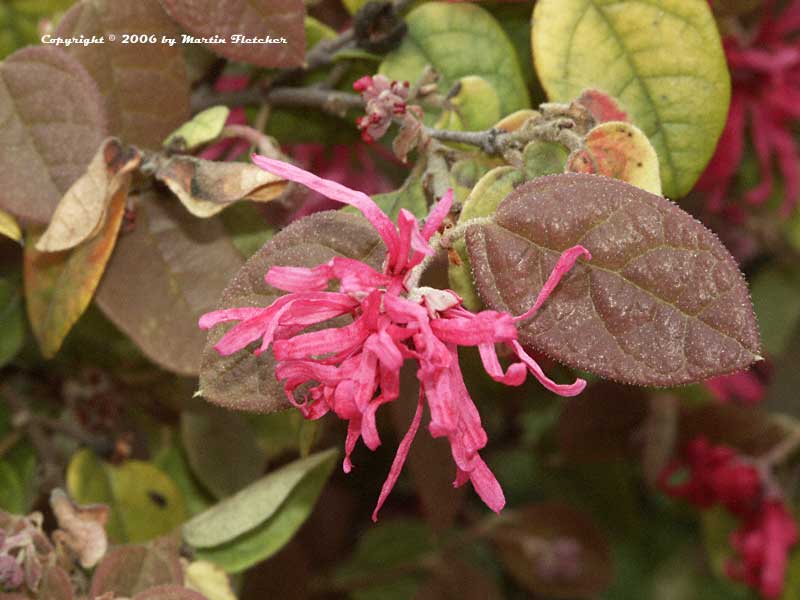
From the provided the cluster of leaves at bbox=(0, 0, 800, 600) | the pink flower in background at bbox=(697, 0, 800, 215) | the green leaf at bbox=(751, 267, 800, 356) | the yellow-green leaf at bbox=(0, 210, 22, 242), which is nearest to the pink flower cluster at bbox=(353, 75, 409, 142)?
the cluster of leaves at bbox=(0, 0, 800, 600)

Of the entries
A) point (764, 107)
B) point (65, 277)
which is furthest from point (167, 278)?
point (764, 107)

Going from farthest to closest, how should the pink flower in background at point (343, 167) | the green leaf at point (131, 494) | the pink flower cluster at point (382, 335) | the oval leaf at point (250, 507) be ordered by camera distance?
the pink flower in background at point (343, 167) → the green leaf at point (131, 494) → the oval leaf at point (250, 507) → the pink flower cluster at point (382, 335)

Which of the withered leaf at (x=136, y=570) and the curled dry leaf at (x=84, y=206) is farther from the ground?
the curled dry leaf at (x=84, y=206)

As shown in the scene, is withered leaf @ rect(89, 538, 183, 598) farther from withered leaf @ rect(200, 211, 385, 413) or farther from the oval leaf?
withered leaf @ rect(200, 211, 385, 413)

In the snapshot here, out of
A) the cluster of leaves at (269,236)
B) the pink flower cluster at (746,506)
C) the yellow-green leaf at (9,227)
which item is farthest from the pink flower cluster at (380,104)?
the pink flower cluster at (746,506)

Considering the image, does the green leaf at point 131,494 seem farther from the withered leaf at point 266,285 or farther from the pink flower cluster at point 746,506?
the pink flower cluster at point 746,506

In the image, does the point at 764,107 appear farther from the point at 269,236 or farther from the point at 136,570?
the point at 136,570
